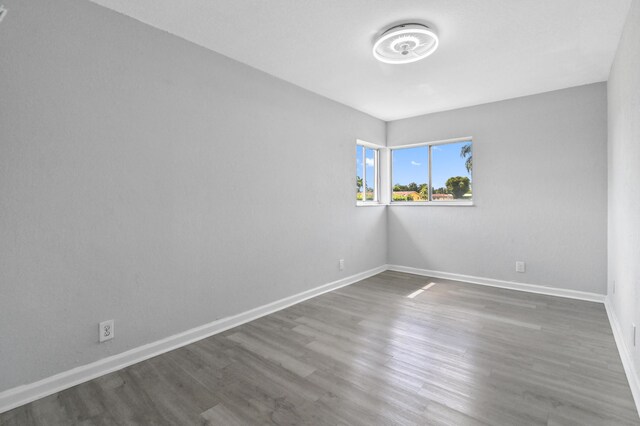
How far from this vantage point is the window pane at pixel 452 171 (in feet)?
14.1

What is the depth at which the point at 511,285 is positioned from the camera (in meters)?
3.88

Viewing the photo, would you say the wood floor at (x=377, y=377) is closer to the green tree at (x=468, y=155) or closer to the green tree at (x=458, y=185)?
the green tree at (x=458, y=185)

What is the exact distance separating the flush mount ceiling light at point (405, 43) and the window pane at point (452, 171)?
214 cm

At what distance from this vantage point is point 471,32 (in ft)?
7.59

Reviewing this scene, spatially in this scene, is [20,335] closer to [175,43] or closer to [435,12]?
[175,43]

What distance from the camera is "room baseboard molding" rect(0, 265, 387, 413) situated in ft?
5.59

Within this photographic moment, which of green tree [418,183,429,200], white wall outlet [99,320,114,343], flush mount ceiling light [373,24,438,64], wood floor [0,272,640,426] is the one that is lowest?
wood floor [0,272,640,426]

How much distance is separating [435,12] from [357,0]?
55 centimetres

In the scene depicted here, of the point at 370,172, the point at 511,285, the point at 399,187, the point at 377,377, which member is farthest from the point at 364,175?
the point at 377,377

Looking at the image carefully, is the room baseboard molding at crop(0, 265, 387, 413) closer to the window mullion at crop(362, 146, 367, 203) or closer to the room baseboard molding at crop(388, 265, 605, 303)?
the window mullion at crop(362, 146, 367, 203)

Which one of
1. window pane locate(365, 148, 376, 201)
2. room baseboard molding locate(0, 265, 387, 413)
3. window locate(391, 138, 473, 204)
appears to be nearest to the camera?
room baseboard molding locate(0, 265, 387, 413)

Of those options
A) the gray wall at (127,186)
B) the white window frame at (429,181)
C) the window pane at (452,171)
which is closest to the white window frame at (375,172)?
the white window frame at (429,181)

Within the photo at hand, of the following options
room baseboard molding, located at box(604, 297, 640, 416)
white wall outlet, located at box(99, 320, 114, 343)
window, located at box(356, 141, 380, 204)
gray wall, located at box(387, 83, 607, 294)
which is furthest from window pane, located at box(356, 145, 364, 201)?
white wall outlet, located at box(99, 320, 114, 343)

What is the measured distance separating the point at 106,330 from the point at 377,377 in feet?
5.74
